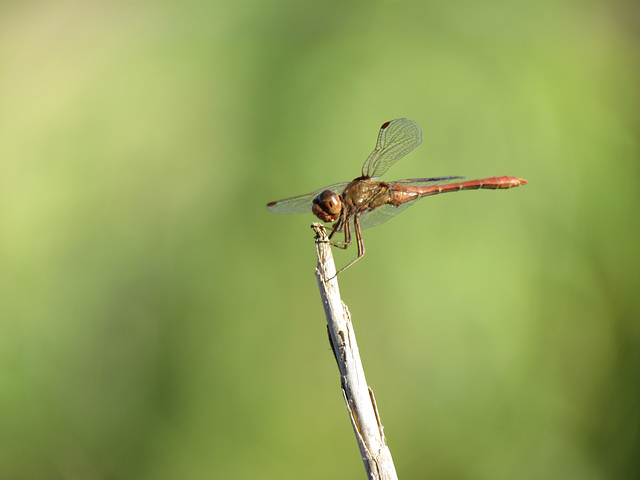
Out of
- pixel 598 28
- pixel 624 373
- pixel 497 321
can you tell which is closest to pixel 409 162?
pixel 497 321

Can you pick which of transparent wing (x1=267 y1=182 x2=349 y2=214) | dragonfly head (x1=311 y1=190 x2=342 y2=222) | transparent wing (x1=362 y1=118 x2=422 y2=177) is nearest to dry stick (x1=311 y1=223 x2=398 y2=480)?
dragonfly head (x1=311 y1=190 x2=342 y2=222)

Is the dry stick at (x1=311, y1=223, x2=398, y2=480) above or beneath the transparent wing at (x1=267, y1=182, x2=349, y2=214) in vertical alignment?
beneath

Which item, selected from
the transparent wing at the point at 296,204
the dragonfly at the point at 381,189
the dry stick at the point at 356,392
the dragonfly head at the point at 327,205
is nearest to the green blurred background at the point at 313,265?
the dragonfly at the point at 381,189

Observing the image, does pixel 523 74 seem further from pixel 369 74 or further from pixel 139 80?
pixel 139 80

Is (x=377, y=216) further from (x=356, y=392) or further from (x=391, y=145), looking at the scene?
(x=356, y=392)

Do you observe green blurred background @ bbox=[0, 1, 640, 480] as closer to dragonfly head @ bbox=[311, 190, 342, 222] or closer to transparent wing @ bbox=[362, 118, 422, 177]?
transparent wing @ bbox=[362, 118, 422, 177]
